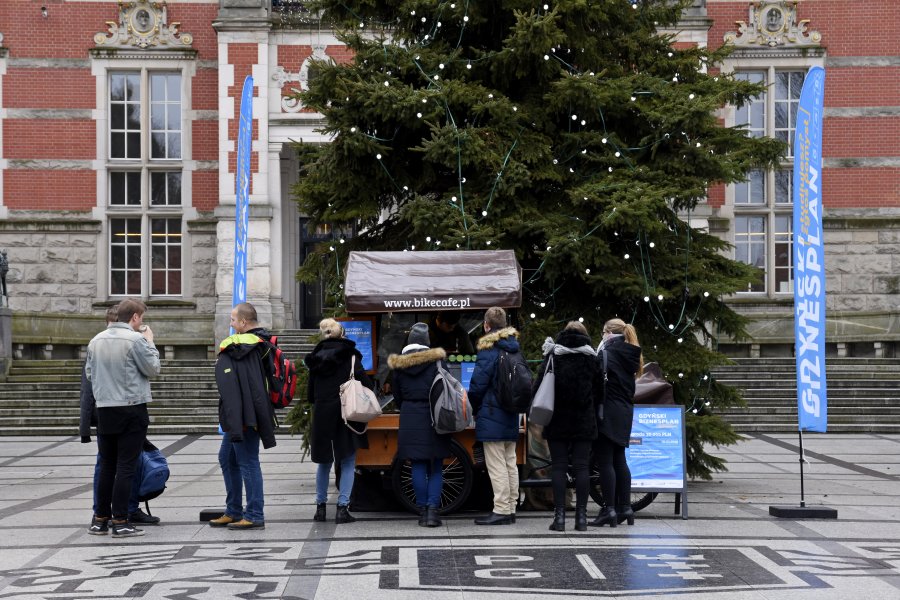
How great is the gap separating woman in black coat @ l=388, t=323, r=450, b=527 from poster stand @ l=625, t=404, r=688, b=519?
185 centimetres

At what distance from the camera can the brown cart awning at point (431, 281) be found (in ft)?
37.3

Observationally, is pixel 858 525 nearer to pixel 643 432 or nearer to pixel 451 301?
pixel 643 432

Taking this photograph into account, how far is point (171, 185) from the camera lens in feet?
89.7

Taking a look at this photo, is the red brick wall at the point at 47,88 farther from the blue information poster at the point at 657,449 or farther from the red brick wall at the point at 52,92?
the blue information poster at the point at 657,449

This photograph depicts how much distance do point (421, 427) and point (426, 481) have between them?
1.58 ft

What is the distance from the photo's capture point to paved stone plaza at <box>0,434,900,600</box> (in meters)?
7.79

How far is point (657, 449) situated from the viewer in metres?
11.2

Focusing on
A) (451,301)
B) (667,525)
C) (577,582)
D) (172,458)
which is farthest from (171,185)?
(577,582)

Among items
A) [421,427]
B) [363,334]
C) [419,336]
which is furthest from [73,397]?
[421,427]

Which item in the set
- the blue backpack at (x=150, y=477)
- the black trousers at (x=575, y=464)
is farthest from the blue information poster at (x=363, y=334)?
the black trousers at (x=575, y=464)

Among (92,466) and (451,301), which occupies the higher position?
(451,301)

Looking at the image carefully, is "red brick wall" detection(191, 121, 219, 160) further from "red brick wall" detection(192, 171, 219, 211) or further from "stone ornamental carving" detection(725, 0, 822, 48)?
"stone ornamental carving" detection(725, 0, 822, 48)

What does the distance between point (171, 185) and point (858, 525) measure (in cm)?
1971

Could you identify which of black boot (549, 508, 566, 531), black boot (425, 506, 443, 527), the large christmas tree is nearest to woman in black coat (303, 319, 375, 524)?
black boot (425, 506, 443, 527)
